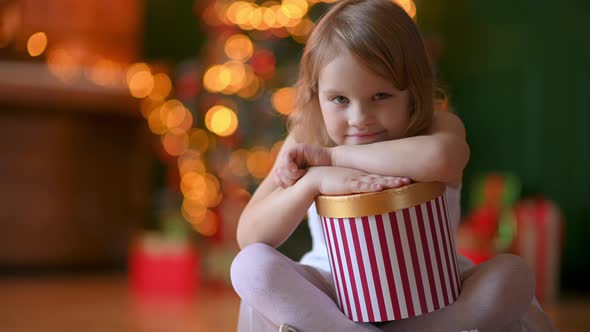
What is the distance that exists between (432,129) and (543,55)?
6.84ft

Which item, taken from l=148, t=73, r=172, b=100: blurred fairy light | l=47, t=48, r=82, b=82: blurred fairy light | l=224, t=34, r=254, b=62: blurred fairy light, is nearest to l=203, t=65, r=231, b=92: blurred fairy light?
l=224, t=34, r=254, b=62: blurred fairy light

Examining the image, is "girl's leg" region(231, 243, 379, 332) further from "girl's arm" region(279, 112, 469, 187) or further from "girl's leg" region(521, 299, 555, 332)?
"girl's leg" region(521, 299, 555, 332)

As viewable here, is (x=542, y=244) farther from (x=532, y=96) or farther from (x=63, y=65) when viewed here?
(x=63, y=65)

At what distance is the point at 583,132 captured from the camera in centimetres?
298

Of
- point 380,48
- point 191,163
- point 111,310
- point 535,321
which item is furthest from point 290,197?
point 191,163

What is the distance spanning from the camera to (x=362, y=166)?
1.15m

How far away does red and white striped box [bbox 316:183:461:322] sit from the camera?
1.09m

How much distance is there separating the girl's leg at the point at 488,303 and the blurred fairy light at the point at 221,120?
2.20m

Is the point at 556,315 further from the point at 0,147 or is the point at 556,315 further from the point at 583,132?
the point at 0,147

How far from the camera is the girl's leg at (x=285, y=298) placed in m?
1.14

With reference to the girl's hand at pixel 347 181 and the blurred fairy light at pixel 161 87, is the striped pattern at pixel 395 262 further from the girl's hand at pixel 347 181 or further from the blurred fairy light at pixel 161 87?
the blurred fairy light at pixel 161 87

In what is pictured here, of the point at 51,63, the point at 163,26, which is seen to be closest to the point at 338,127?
the point at 51,63

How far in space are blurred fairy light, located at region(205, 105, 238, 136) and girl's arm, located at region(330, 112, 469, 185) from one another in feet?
7.01

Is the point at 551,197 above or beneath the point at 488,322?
beneath
